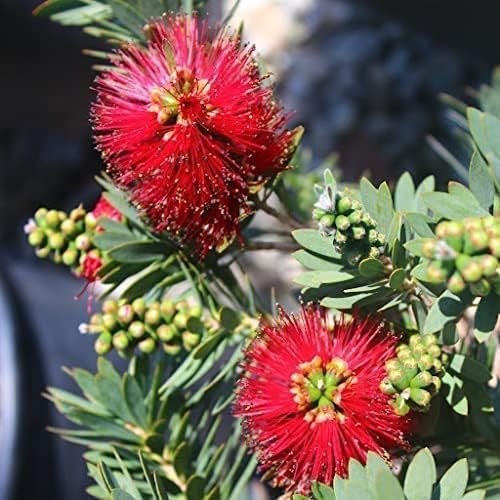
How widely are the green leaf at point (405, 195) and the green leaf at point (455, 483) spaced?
0.19 metres

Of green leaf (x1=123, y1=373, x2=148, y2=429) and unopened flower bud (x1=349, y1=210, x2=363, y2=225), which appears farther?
green leaf (x1=123, y1=373, x2=148, y2=429)

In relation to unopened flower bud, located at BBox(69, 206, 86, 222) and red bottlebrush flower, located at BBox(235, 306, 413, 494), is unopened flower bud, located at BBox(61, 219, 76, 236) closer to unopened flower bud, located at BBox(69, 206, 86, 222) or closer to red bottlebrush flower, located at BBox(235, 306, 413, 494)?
unopened flower bud, located at BBox(69, 206, 86, 222)

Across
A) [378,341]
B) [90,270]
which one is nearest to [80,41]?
[90,270]

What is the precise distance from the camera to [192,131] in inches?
17.2

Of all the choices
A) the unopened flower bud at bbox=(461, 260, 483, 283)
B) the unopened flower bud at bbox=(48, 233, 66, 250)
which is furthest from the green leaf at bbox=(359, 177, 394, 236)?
the unopened flower bud at bbox=(48, 233, 66, 250)

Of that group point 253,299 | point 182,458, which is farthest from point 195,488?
point 253,299

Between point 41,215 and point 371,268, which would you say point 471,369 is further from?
point 41,215

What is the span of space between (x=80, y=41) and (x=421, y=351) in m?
1.88

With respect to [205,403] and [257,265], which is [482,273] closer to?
[205,403]

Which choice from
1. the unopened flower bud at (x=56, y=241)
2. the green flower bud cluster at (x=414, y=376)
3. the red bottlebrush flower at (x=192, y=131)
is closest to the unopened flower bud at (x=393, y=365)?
the green flower bud cluster at (x=414, y=376)

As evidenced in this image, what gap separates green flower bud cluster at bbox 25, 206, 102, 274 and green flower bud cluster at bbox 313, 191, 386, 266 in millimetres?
180

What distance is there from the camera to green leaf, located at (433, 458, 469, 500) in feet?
1.26

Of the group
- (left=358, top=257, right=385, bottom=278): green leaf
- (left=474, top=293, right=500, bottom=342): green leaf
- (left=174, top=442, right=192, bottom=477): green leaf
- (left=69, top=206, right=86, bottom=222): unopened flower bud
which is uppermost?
(left=69, top=206, right=86, bottom=222): unopened flower bud

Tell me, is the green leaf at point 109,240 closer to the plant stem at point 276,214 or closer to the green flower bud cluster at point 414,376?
the plant stem at point 276,214
